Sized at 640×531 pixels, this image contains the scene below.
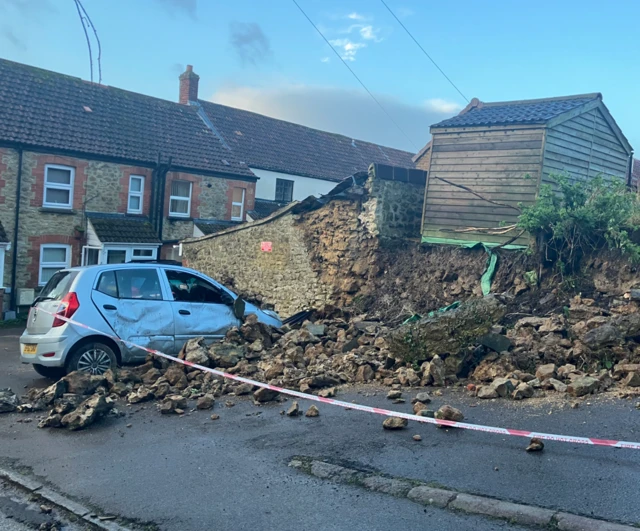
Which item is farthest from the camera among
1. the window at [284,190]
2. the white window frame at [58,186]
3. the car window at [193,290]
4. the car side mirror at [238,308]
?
the window at [284,190]

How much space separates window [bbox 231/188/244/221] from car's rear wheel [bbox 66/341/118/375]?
17.3 meters

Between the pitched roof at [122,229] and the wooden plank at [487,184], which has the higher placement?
the wooden plank at [487,184]

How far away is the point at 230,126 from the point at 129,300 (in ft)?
69.5

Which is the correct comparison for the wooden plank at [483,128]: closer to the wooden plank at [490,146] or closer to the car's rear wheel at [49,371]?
the wooden plank at [490,146]

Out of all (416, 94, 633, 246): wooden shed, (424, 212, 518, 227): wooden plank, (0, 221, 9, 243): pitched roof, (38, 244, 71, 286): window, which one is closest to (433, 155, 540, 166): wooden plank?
(416, 94, 633, 246): wooden shed

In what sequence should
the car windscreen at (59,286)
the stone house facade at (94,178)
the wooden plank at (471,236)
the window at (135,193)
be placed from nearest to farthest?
the car windscreen at (59,286) < the wooden plank at (471,236) < the stone house facade at (94,178) < the window at (135,193)

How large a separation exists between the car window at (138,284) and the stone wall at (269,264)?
546 cm

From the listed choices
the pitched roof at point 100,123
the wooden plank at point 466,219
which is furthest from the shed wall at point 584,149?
the pitched roof at point 100,123

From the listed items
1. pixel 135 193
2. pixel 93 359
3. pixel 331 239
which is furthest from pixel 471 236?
pixel 135 193

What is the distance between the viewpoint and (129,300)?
894cm

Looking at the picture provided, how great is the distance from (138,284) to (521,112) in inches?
360

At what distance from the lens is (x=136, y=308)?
8.95 meters

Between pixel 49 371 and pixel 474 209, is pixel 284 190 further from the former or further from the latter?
pixel 49 371

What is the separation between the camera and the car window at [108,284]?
28.9 feet
